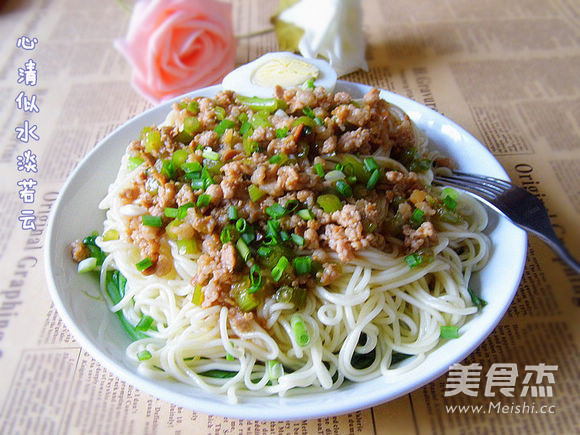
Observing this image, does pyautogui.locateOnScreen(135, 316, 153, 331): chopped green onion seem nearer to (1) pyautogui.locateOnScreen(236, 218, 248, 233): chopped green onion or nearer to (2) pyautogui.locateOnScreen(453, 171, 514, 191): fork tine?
(1) pyautogui.locateOnScreen(236, 218, 248, 233): chopped green onion

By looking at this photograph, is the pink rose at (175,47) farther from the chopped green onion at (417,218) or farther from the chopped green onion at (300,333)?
the chopped green onion at (300,333)

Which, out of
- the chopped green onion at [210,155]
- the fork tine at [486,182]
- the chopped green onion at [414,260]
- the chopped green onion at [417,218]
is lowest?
the chopped green onion at [414,260]

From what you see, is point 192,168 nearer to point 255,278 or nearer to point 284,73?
point 255,278

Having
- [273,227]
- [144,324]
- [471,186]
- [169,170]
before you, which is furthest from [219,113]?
[471,186]

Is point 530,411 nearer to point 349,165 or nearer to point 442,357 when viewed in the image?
point 442,357

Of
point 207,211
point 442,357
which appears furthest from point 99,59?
point 442,357

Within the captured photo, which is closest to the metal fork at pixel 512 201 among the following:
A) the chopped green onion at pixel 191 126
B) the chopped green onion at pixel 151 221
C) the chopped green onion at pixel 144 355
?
the chopped green onion at pixel 191 126
